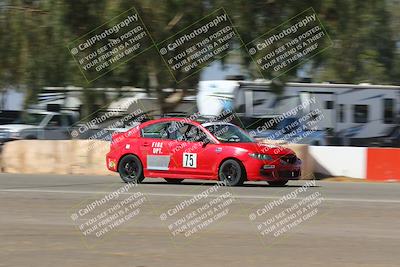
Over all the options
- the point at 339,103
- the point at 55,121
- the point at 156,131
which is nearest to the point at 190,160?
the point at 156,131

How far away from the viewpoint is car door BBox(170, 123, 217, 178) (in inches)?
636

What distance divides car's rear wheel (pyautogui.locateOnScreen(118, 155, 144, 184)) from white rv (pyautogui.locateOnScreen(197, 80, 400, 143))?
1292 centimetres

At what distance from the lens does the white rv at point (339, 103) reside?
29.7 metres

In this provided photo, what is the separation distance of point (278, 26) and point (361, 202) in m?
11.6

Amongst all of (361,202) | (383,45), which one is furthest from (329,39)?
(383,45)

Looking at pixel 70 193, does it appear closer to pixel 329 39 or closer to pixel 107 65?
pixel 107 65

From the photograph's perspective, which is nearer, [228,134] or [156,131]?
[228,134]

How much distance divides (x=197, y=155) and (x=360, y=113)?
15.6 metres

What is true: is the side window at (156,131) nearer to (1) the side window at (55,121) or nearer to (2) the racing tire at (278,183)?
(2) the racing tire at (278,183)

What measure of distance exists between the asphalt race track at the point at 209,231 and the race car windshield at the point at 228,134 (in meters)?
1.64

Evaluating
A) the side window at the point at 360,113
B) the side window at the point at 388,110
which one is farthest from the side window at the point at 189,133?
the side window at the point at 388,110

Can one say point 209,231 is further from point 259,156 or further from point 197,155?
point 197,155

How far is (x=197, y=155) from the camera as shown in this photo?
16.2 meters

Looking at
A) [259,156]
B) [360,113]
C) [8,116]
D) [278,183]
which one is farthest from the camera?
[8,116]
